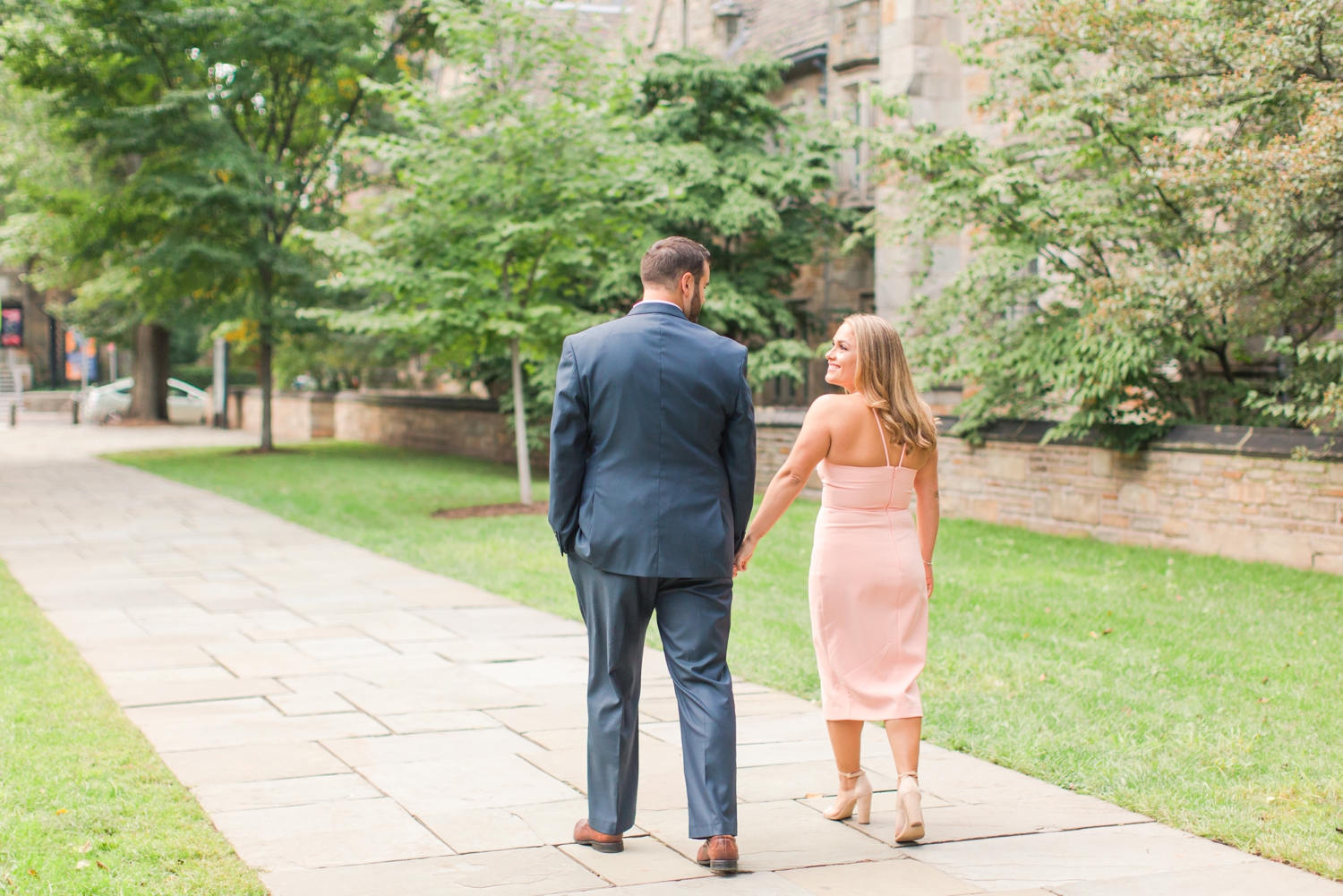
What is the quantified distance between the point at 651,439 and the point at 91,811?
7.80 ft

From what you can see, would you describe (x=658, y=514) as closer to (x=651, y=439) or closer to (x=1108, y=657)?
(x=651, y=439)

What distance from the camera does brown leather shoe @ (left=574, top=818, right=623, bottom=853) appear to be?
13.7ft

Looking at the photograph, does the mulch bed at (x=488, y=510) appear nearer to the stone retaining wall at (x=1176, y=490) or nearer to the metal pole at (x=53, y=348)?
the stone retaining wall at (x=1176, y=490)

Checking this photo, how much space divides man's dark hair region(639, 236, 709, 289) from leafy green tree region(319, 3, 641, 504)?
9717 millimetres

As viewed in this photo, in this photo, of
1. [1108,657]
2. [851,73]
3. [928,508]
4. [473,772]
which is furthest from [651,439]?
[851,73]

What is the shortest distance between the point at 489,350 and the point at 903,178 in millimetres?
5331

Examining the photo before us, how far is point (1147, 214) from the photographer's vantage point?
38.5 feet

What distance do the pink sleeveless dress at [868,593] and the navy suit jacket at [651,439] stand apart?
1.77 ft

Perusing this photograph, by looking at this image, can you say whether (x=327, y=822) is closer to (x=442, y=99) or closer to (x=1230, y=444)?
(x=1230, y=444)

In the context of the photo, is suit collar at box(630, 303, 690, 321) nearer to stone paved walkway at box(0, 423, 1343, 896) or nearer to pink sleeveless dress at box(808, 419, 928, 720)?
pink sleeveless dress at box(808, 419, 928, 720)

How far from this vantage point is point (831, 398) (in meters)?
4.36

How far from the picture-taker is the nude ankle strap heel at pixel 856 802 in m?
4.52

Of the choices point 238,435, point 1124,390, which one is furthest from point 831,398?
point 238,435

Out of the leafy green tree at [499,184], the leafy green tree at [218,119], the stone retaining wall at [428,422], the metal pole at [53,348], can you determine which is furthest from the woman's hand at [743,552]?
the metal pole at [53,348]
